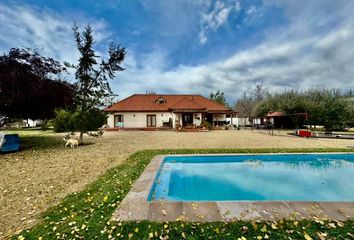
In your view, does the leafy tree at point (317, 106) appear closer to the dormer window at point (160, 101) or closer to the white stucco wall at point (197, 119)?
the white stucco wall at point (197, 119)

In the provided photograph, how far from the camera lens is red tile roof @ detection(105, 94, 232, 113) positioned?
28100 millimetres

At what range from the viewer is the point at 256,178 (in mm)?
7215

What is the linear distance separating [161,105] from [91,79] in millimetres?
18251

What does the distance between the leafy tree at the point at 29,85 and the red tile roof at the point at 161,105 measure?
16.6 metres

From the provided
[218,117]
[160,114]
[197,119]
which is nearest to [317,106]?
[218,117]

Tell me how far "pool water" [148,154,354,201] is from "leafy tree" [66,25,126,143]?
736 cm

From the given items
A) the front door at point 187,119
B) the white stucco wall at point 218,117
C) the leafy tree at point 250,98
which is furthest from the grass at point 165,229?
the leafy tree at point 250,98

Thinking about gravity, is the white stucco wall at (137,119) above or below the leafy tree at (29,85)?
below

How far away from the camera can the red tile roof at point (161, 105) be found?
28100 millimetres

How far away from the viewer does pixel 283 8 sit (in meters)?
11.8

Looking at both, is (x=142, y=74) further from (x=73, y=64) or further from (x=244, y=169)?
(x=244, y=169)

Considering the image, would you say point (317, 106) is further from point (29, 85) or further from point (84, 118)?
point (29, 85)

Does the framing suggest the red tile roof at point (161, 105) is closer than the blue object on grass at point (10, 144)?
No

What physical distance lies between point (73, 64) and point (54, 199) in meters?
10.7
